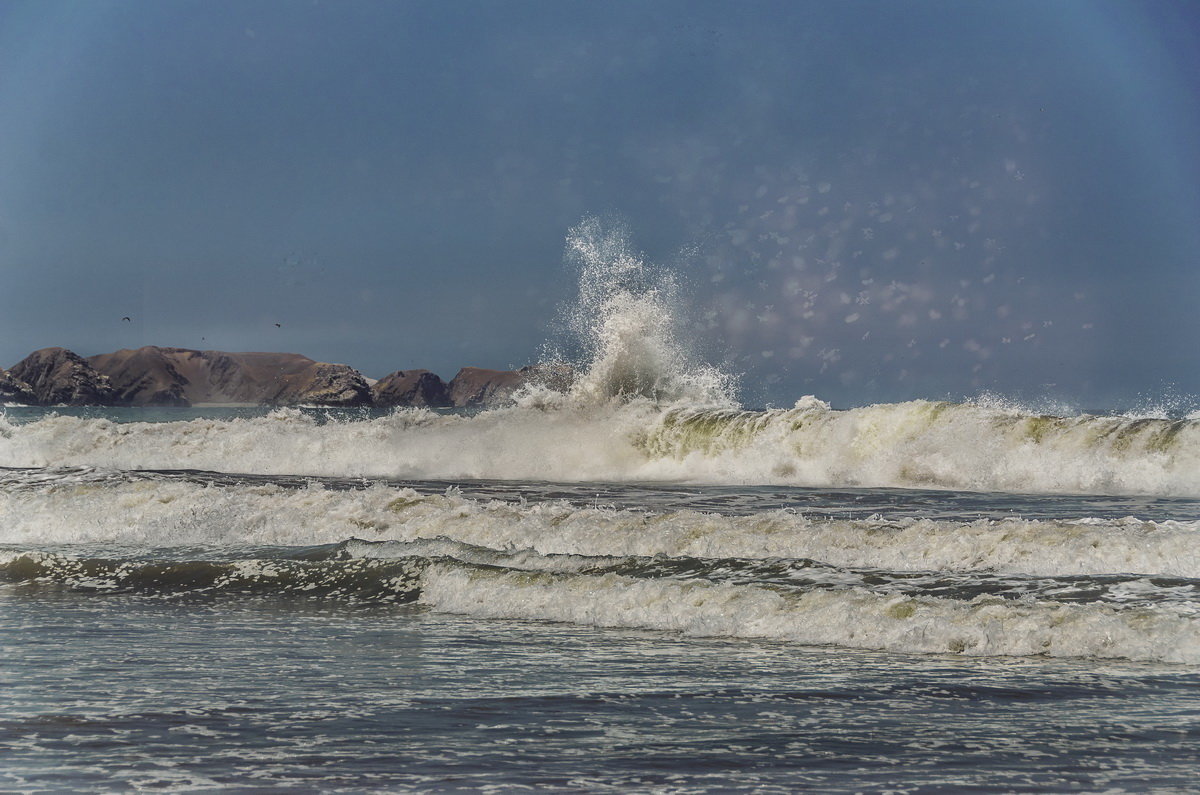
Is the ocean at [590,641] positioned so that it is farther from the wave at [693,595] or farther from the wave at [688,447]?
the wave at [688,447]

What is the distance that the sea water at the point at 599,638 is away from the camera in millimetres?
5445

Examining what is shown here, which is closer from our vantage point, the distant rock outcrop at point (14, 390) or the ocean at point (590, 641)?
the ocean at point (590, 641)

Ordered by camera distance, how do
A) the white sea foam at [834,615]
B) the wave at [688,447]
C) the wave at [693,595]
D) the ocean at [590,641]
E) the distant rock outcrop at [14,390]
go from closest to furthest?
the ocean at [590,641] < the white sea foam at [834,615] < the wave at [693,595] < the wave at [688,447] < the distant rock outcrop at [14,390]

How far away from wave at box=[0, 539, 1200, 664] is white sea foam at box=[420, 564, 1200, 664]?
1 centimetres

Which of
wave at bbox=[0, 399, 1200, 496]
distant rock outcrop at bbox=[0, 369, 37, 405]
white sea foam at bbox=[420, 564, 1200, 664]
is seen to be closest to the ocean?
white sea foam at bbox=[420, 564, 1200, 664]

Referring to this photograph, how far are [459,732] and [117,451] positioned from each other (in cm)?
3546

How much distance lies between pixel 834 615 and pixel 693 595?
143 centimetres

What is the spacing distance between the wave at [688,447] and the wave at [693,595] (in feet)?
44.6

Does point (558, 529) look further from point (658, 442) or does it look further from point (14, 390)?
point (14, 390)

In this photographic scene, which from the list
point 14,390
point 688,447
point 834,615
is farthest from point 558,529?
point 14,390

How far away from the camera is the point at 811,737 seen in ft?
19.2

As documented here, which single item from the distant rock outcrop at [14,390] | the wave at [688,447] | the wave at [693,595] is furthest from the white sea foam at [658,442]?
the distant rock outcrop at [14,390]

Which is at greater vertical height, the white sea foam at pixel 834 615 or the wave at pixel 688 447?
the wave at pixel 688 447

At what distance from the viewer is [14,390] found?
184125mm
